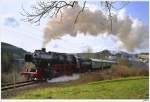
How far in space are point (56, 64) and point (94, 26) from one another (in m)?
0.55

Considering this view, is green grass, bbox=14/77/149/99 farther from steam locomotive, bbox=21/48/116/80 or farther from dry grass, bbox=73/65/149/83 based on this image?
A: steam locomotive, bbox=21/48/116/80

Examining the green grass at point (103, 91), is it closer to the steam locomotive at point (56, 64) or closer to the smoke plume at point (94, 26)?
the steam locomotive at point (56, 64)

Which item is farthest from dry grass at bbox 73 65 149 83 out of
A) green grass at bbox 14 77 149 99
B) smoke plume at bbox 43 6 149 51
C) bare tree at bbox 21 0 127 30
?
bare tree at bbox 21 0 127 30

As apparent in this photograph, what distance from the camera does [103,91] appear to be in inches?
194

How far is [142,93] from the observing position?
490 cm

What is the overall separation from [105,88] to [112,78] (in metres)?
0.13

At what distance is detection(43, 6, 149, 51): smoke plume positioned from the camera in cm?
494

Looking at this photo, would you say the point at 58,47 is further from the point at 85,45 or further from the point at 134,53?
the point at 134,53

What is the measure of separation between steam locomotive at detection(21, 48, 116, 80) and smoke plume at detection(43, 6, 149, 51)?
160mm

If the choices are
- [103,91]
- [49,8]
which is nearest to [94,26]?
[49,8]

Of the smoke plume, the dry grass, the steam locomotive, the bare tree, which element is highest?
the bare tree

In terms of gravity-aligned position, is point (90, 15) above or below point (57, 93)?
above

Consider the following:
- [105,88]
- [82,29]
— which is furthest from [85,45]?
[105,88]

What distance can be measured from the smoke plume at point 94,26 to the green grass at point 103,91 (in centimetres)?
35
